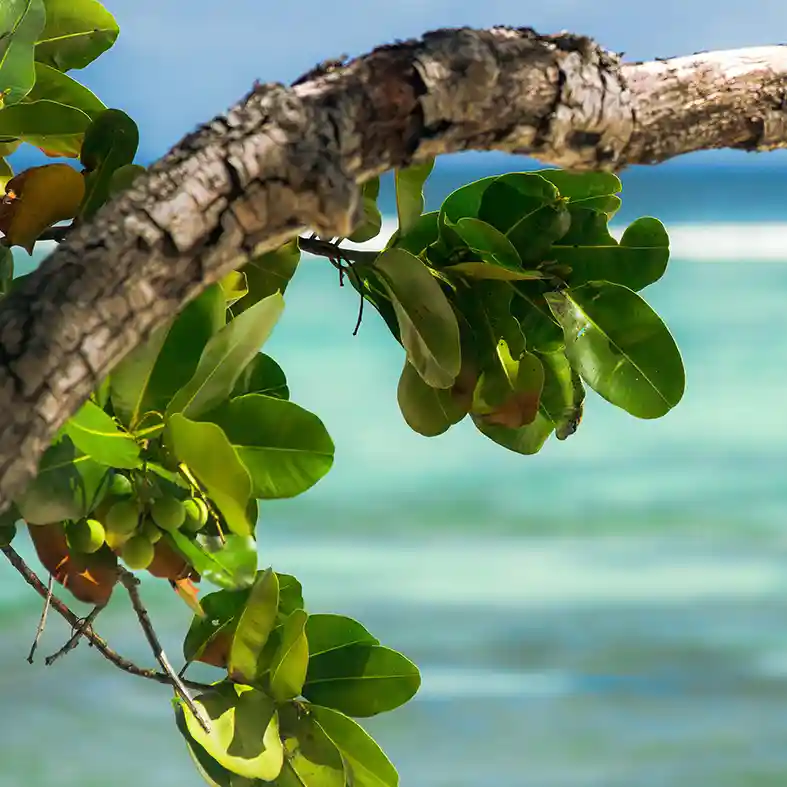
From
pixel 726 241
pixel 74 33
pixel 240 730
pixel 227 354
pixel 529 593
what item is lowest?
pixel 240 730

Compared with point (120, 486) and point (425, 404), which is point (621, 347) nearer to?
point (425, 404)

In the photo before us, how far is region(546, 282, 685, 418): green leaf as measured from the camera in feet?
1.80

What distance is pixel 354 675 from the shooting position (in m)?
0.59

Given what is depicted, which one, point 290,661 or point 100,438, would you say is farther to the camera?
point 290,661

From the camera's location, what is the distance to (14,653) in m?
2.67

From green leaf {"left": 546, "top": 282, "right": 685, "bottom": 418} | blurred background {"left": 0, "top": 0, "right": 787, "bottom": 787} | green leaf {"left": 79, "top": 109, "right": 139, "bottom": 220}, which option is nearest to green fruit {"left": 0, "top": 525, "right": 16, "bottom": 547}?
green leaf {"left": 79, "top": 109, "right": 139, "bottom": 220}

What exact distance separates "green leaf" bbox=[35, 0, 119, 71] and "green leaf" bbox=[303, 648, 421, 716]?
1.16 feet

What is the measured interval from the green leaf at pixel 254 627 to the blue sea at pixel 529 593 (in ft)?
6.17

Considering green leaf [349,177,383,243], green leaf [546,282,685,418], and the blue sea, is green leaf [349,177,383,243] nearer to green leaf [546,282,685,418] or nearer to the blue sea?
green leaf [546,282,685,418]

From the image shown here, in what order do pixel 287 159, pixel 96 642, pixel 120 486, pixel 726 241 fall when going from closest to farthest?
pixel 287 159, pixel 120 486, pixel 96 642, pixel 726 241

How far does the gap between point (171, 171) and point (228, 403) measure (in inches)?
5.9

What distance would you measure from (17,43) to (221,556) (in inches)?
9.8

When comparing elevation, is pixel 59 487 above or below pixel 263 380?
below

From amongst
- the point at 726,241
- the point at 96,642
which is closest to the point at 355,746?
the point at 96,642
